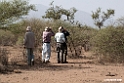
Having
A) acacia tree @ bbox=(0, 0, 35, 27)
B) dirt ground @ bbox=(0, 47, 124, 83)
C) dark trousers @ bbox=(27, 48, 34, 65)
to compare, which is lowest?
dirt ground @ bbox=(0, 47, 124, 83)

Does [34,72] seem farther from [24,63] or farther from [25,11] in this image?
[25,11]

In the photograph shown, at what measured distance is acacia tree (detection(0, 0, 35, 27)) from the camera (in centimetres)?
1494

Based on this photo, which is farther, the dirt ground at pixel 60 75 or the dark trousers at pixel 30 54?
the dark trousers at pixel 30 54

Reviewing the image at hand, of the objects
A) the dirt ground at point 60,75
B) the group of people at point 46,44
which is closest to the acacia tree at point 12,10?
the group of people at point 46,44

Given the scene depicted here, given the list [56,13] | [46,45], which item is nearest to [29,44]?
[46,45]

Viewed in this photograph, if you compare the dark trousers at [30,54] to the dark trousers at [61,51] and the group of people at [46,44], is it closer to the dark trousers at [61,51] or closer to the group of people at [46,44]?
the group of people at [46,44]

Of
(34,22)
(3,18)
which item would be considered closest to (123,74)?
(3,18)

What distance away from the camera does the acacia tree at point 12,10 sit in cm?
1494

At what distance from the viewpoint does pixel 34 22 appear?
61.3ft

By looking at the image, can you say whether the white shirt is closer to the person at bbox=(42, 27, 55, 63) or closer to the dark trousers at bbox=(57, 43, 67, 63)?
the dark trousers at bbox=(57, 43, 67, 63)

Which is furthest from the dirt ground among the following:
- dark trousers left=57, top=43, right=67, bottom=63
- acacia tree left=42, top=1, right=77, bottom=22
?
acacia tree left=42, top=1, right=77, bottom=22

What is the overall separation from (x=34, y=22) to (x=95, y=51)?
4008 mm

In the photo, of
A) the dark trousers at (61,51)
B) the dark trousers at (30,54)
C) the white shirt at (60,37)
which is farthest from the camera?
the dark trousers at (61,51)

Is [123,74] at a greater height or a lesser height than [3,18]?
lesser
